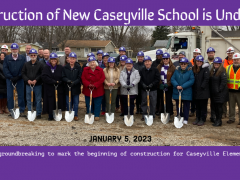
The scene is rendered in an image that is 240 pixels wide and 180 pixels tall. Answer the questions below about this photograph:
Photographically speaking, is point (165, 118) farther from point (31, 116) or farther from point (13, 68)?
point (13, 68)

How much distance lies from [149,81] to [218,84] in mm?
1852

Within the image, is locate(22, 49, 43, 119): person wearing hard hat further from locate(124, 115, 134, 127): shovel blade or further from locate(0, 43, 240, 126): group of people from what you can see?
locate(124, 115, 134, 127): shovel blade

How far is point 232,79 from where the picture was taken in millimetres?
6738

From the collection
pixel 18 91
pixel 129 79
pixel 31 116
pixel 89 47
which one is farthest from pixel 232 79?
pixel 89 47

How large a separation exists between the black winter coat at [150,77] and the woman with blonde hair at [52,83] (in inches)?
92.5

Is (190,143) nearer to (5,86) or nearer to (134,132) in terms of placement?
(134,132)

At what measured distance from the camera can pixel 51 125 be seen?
678 cm

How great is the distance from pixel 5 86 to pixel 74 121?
2598 mm

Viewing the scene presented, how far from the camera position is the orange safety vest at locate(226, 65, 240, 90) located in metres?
6.65

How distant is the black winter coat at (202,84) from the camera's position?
6617 mm

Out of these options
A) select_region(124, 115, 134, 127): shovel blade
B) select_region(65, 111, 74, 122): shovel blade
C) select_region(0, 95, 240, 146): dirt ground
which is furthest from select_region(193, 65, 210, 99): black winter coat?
select_region(65, 111, 74, 122): shovel blade

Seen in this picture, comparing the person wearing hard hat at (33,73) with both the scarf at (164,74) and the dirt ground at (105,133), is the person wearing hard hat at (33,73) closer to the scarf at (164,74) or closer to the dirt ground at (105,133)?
the dirt ground at (105,133)

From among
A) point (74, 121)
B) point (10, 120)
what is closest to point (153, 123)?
point (74, 121)

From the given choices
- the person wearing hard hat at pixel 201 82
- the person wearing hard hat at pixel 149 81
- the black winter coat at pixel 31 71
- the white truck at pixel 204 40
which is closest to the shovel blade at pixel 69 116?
the black winter coat at pixel 31 71
